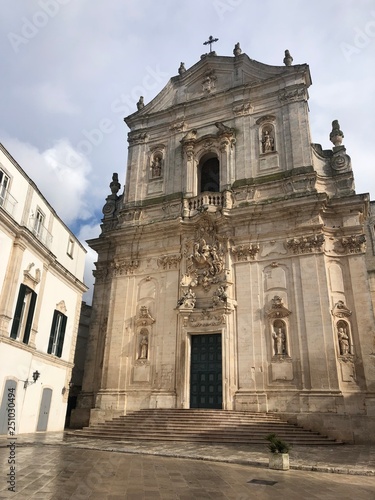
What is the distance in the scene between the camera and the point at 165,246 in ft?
72.2

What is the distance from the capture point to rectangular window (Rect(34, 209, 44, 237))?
714 inches

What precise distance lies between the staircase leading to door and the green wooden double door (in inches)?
49.6

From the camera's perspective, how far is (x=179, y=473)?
8766mm

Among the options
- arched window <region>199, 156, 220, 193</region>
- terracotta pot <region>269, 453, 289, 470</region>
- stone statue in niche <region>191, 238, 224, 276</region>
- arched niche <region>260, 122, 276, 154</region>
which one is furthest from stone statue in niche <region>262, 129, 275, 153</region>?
terracotta pot <region>269, 453, 289, 470</region>

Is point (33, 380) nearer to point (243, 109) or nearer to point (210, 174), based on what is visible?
point (210, 174)

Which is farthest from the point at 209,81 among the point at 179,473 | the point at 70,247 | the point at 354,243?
the point at 179,473

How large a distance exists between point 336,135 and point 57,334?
17955 mm

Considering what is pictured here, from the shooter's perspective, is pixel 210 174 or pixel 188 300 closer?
pixel 188 300

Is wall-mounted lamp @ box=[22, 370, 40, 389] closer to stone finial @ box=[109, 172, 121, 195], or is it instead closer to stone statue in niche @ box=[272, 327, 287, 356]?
stone statue in niche @ box=[272, 327, 287, 356]

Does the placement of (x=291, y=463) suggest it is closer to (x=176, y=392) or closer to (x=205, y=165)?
(x=176, y=392)

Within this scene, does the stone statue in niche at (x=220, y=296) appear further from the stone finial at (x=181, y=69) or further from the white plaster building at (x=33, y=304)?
the stone finial at (x=181, y=69)

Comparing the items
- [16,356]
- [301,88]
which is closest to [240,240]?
[301,88]

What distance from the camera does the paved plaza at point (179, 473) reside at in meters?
6.93

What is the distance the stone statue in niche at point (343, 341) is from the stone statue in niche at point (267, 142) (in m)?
10.5
